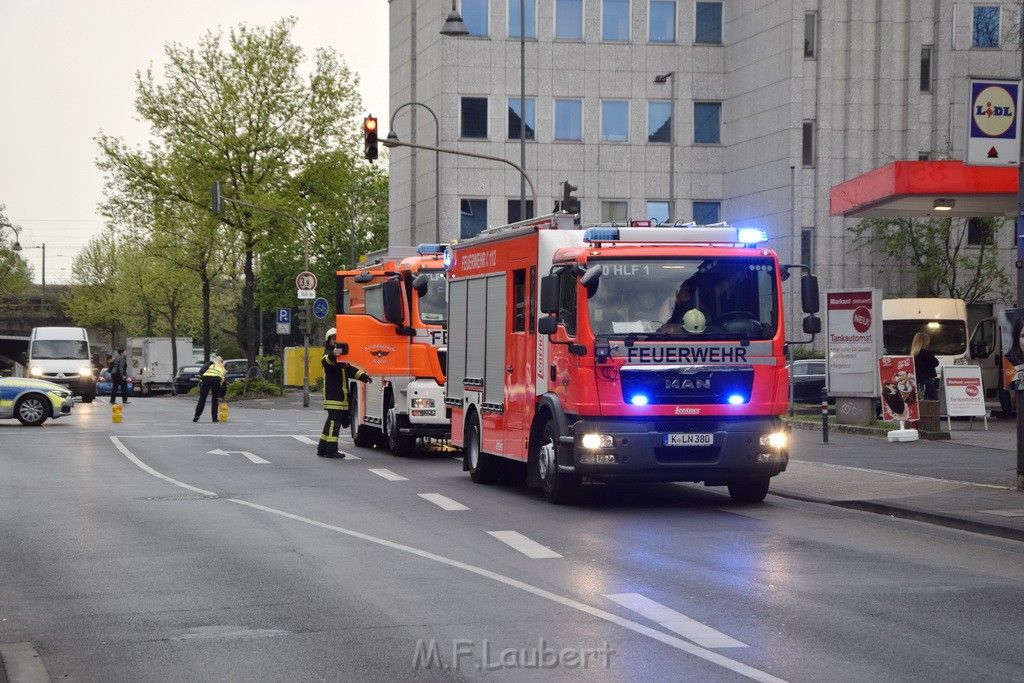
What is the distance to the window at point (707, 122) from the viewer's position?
56156 millimetres

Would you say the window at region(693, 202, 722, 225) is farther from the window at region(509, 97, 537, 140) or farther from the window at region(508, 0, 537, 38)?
the window at region(508, 0, 537, 38)

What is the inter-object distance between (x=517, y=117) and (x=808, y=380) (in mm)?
18081

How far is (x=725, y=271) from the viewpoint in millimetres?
14898

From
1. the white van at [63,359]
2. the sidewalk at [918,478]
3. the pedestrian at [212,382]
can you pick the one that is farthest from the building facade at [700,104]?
the sidewalk at [918,478]

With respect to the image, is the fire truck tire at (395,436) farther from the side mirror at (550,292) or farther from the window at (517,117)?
the window at (517,117)

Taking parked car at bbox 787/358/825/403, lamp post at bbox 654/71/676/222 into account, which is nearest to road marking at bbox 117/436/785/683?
parked car at bbox 787/358/825/403

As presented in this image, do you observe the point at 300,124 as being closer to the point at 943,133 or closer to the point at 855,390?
the point at 943,133

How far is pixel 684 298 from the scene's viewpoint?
14680mm

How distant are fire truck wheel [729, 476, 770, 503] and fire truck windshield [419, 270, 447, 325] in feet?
27.2

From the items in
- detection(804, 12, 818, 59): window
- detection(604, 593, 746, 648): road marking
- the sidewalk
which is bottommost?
the sidewalk

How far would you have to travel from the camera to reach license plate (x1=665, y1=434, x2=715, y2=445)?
14532mm

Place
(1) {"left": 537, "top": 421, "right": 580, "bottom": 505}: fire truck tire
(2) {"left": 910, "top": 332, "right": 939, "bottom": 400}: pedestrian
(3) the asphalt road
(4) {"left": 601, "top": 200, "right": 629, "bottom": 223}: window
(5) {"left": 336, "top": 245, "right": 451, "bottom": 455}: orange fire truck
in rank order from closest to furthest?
(3) the asphalt road < (1) {"left": 537, "top": 421, "right": 580, "bottom": 505}: fire truck tire < (5) {"left": 336, "top": 245, "right": 451, "bottom": 455}: orange fire truck < (2) {"left": 910, "top": 332, "right": 939, "bottom": 400}: pedestrian < (4) {"left": 601, "top": 200, "right": 629, "bottom": 223}: window

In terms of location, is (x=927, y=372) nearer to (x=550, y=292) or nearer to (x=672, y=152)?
(x=550, y=292)

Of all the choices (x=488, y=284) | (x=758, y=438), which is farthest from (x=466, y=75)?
(x=758, y=438)
